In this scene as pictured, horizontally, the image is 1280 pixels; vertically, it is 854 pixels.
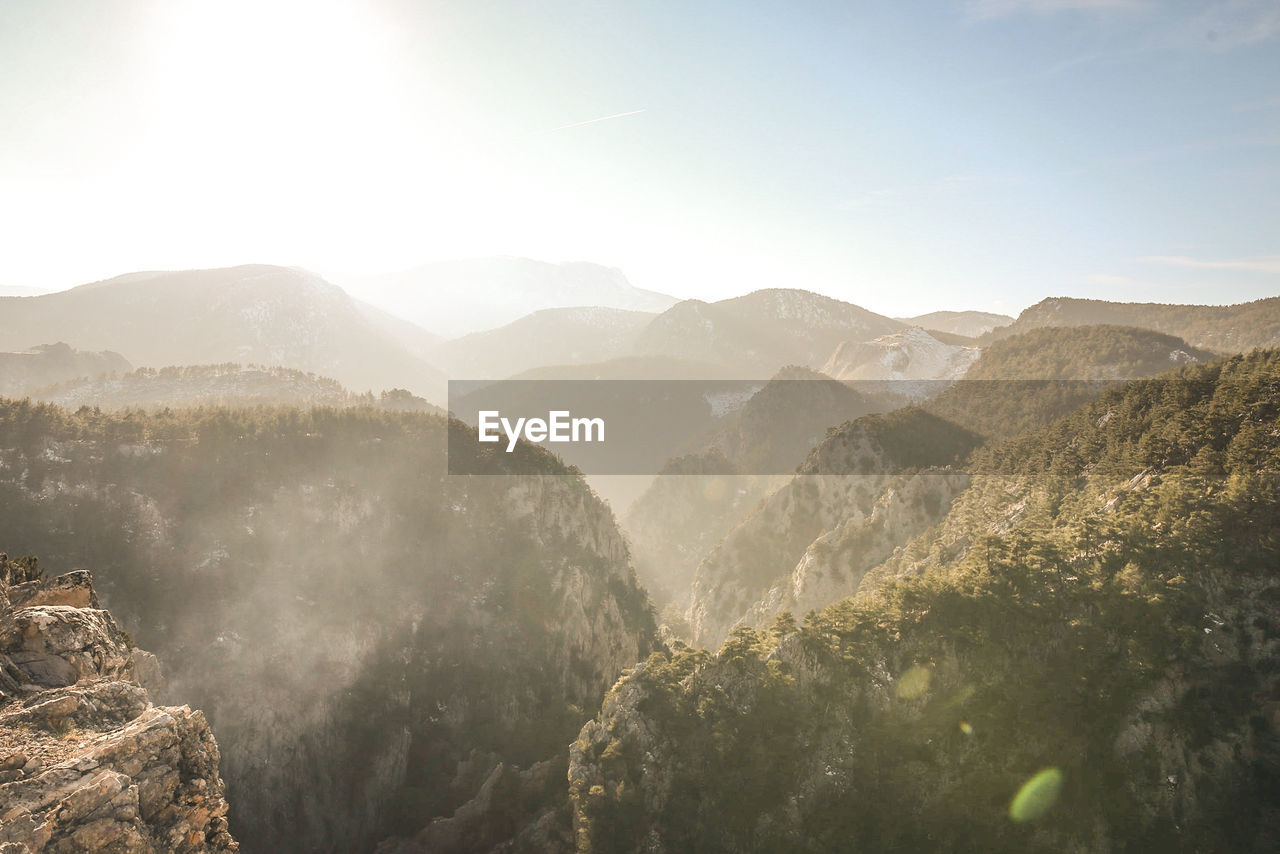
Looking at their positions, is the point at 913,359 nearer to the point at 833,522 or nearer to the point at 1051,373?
the point at 1051,373

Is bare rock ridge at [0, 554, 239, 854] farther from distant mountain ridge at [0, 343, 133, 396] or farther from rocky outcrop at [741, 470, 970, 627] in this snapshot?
distant mountain ridge at [0, 343, 133, 396]

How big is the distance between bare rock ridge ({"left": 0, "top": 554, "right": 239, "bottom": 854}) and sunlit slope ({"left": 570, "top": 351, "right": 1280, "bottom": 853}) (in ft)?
87.8

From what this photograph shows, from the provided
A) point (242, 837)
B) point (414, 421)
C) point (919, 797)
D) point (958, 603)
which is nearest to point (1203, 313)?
point (958, 603)

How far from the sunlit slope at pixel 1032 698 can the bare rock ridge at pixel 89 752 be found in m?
26.8

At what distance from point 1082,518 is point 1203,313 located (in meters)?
150

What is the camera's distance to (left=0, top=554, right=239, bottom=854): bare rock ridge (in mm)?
12641

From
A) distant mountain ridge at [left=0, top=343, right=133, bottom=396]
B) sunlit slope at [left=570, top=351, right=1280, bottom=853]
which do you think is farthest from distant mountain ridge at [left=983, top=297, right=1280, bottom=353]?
distant mountain ridge at [left=0, top=343, right=133, bottom=396]

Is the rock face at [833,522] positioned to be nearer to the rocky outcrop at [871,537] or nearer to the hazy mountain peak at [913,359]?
the rocky outcrop at [871,537]

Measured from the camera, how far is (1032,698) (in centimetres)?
3192

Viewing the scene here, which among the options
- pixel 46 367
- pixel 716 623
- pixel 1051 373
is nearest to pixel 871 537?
pixel 716 623

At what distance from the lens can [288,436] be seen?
65.7 m

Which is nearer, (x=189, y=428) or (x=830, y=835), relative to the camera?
(x=830, y=835)

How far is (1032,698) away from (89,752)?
Result: 39.7 metres

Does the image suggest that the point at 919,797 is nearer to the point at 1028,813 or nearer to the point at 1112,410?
the point at 1028,813
